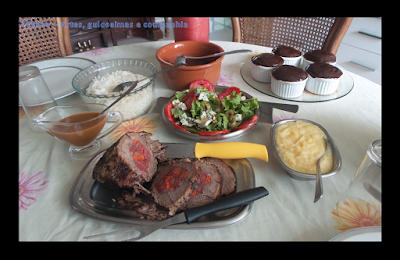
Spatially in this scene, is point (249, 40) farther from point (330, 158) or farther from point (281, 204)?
point (281, 204)

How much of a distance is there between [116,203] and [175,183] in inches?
8.2

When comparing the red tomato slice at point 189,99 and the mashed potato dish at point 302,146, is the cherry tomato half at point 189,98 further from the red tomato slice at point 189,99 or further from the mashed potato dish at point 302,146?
the mashed potato dish at point 302,146

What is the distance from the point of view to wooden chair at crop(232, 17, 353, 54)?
1.78 meters

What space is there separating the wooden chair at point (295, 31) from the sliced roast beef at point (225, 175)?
1493 millimetres

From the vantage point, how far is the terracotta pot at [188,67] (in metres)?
1.32

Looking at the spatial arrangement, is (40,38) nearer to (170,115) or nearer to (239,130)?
(170,115)

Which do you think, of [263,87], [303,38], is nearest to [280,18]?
[303,38]

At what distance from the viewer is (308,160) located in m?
0.85

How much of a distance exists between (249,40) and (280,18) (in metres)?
0.33

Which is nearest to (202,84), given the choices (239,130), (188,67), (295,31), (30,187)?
(188,67)

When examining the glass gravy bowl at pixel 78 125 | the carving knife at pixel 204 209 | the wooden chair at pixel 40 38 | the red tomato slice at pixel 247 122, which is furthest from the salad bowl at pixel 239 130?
the wooden chair at pixel 40 38

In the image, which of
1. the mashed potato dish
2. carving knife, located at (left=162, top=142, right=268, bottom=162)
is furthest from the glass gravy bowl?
the mashed potato dish

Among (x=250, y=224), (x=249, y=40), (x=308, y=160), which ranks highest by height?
(x=249, y=40)

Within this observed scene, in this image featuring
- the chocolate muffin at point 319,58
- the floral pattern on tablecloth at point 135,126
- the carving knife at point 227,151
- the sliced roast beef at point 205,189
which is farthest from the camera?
the chocolate muffin at point 319,58
